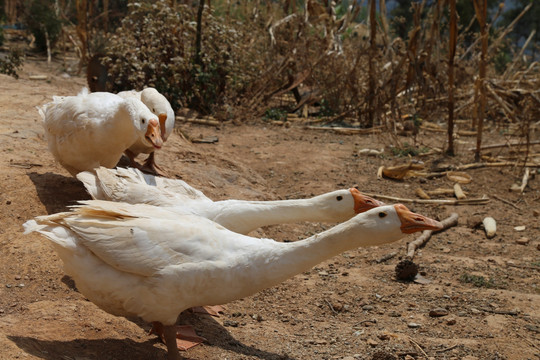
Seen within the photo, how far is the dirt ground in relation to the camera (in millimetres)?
3955

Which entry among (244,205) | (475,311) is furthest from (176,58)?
(475,311)

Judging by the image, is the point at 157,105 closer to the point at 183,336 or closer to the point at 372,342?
the point at 183,336

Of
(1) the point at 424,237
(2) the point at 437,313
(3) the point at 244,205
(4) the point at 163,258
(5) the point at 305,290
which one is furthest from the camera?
(1) the point at 424,237

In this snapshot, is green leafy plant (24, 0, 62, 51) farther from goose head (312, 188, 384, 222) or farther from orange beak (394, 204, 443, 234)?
orange beak (394, 204, 443, 234)

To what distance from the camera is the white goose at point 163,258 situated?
3.49 meters

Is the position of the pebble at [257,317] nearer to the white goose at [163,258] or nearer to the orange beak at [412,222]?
the white goose at [163,258]

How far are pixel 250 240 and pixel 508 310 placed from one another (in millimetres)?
2366

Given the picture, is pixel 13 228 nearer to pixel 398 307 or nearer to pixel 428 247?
pixel 398 307

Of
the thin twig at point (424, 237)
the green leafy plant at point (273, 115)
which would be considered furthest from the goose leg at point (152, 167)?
the green leafy plant at point (273, 115)

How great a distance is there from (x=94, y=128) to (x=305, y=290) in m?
2.52

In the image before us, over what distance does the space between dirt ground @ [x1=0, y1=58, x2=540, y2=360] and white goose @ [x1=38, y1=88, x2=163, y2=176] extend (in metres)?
0.41

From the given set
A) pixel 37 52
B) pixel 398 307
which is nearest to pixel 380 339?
pixel 398 307

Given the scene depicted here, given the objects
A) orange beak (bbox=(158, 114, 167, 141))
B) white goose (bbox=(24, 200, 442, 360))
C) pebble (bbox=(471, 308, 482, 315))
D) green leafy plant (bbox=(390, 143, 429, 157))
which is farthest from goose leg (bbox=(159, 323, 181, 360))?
green leafy plant (bbox=(390, 143, 429, 157))

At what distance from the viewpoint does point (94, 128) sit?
5637 mm
